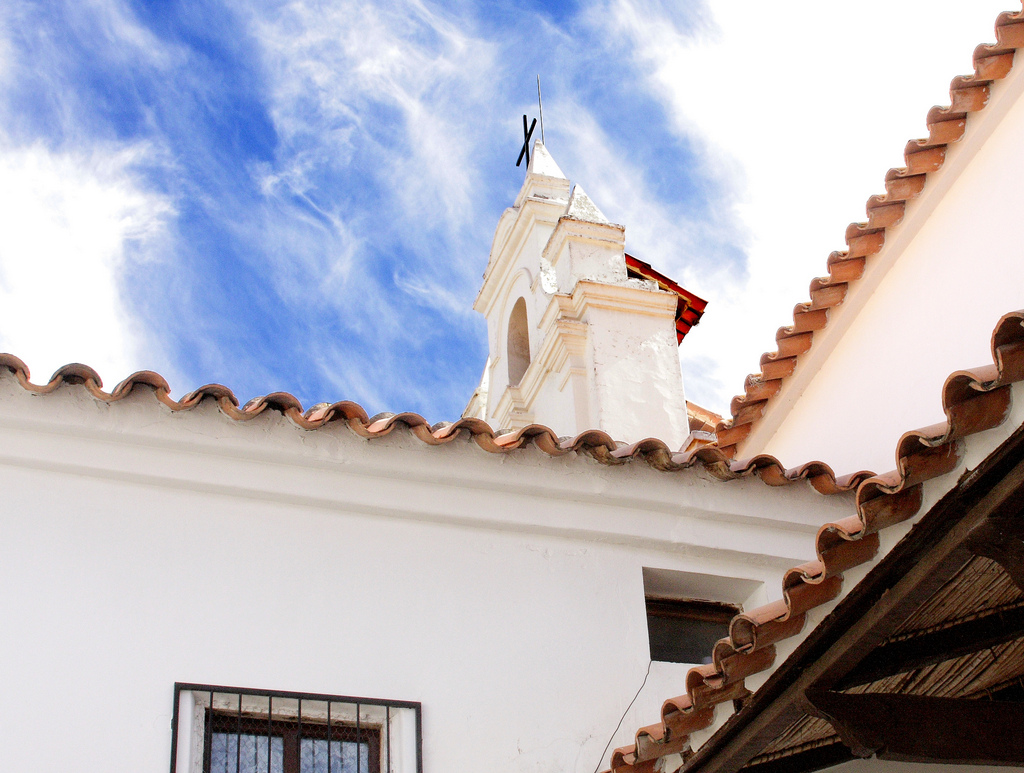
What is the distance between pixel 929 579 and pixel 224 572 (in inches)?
110

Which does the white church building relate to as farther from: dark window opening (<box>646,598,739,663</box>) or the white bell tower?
the white bell tower

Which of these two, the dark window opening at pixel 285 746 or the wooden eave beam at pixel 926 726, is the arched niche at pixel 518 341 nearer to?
the dark window opening at pixel 285 746

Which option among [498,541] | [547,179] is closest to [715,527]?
[498,541]

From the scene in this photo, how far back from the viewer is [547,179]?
10.6m

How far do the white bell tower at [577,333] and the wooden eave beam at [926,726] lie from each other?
441 centimetres

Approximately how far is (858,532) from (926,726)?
81 cm

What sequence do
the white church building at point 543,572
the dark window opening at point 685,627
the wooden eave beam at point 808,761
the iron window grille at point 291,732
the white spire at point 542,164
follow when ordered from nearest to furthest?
the white church building at point 543,572 < the wooden eave beam at point 808,761 < the iron window grille at point 291,732 < the dark window opening at point 685,627 < the white spire at point 542,164

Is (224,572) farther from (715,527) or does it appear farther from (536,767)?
(715,527)

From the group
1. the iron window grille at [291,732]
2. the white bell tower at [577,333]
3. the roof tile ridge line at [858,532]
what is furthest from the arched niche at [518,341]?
the roof tile ridge line at [858,532]

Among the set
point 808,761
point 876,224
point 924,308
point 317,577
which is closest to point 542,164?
point 876,224

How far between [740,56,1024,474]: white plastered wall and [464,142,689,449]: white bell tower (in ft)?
3.80

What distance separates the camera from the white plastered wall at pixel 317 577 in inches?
178

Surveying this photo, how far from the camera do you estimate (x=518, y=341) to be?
34.1 feet

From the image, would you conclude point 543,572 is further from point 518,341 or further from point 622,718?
point 518,341
